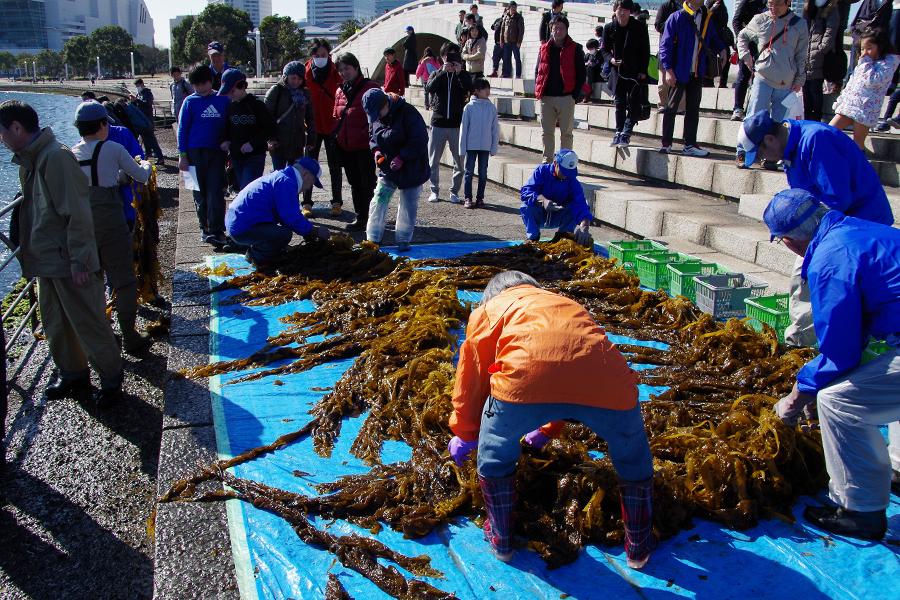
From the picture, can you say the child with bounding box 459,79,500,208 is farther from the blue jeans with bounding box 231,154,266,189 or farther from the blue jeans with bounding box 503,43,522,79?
the blue jeans with bounding box 503,43,522,79

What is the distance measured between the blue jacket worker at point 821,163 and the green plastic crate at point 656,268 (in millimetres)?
1469

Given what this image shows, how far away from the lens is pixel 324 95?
8.43 m

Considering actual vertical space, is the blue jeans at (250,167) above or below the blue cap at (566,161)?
below

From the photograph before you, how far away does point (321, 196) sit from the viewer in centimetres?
1002

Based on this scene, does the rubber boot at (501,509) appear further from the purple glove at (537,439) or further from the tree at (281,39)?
the tree at (281,39)

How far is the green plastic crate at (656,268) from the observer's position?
534 centimetres

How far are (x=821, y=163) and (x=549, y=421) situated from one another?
253cm

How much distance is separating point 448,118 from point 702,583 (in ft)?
25.0

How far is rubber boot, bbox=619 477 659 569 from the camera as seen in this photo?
2404 millimetres

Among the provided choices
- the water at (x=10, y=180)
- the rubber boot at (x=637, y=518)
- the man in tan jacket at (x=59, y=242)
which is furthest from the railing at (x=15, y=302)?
the rubber boot at (x=637, y=518)


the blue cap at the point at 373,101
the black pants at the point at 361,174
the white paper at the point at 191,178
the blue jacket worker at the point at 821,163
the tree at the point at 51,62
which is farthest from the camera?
the tree at the point at 51,62

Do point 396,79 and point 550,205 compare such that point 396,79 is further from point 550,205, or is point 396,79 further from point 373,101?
point 550,205

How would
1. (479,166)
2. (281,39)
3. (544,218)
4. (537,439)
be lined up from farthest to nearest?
(281,39) < (479,166) < (544,218) < (537,439)

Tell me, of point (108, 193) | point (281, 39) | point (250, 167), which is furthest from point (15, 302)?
point (281, 39)
